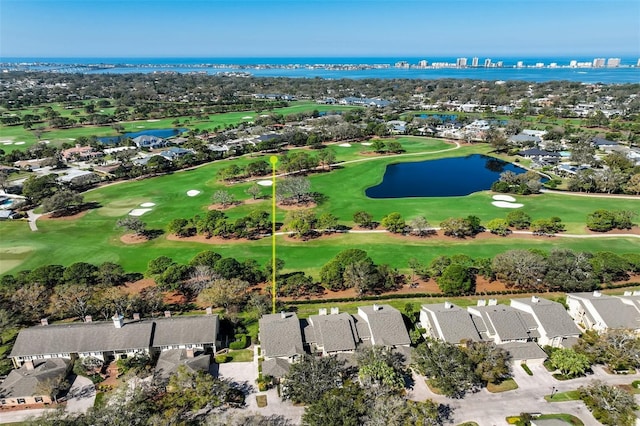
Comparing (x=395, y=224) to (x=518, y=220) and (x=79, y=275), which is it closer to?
(x=518, y=220)

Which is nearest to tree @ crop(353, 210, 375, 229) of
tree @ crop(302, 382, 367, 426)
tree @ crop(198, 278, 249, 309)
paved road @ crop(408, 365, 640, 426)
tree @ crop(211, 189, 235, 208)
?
tree @ crop(211, 189, 235, 208)

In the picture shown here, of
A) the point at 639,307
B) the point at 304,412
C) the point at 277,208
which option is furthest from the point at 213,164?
the point at 639,307

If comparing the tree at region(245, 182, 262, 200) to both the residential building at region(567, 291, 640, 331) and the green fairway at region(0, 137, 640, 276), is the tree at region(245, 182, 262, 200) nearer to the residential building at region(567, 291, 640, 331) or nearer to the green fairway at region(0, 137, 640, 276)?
the green fairway at region(0, 137, 640, 276)

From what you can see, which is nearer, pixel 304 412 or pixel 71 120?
pixel 304 412

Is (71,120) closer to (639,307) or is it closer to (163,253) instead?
(163,253)

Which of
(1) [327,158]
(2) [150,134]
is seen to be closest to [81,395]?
(1) [327,158]

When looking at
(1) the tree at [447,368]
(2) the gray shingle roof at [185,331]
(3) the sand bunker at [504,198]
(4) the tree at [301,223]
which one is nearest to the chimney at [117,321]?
(2) the gray shingle roof at [185,331]
